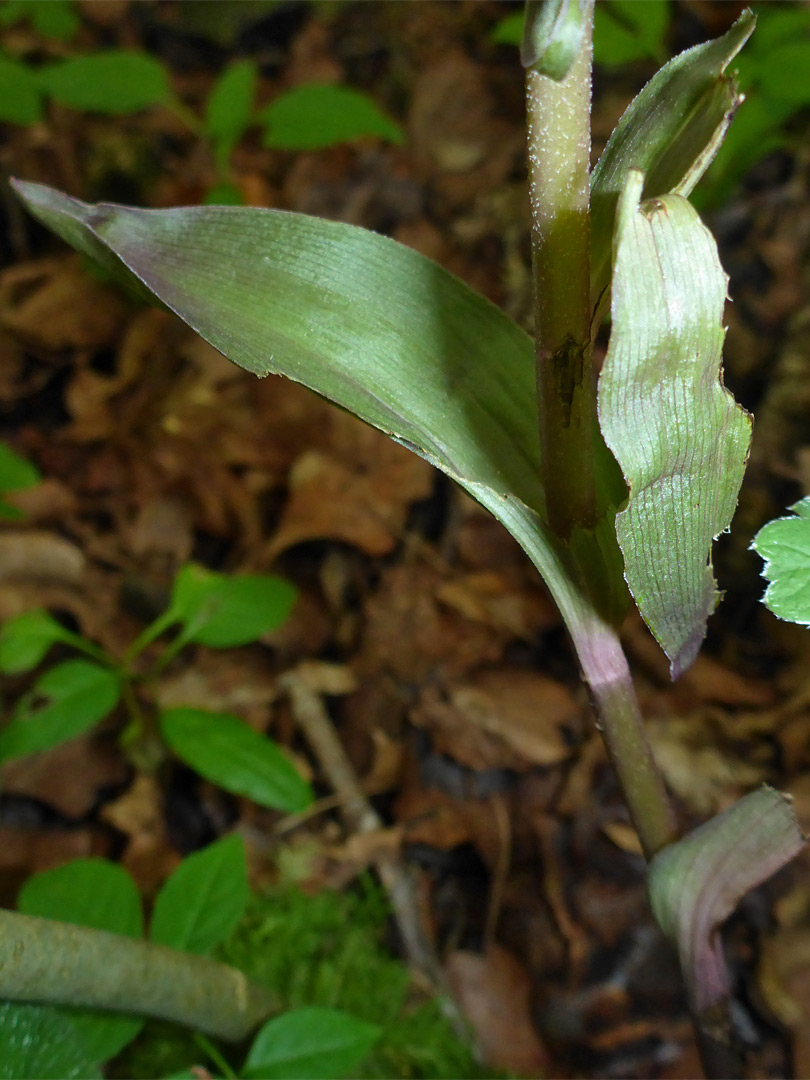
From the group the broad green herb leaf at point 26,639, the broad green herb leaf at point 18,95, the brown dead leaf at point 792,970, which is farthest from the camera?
the broad green herb leaf at point 18,95

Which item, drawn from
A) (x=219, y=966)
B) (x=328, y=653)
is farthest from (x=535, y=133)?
(x=328, y=653)

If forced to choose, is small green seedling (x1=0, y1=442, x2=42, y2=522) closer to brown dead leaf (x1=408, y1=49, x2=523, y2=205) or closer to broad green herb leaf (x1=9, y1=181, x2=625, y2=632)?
broad green herb leaf (x1=9, y1=181, x2=625, y2=632)

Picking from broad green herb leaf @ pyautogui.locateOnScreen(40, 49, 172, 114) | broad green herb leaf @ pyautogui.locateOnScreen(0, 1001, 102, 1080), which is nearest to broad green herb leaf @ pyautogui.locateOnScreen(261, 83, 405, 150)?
broad green herb leaf @ pyautogui.locateOnScreen(40, 49, 172, 114)

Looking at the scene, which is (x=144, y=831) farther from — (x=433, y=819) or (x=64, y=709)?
(x=433, y=819)

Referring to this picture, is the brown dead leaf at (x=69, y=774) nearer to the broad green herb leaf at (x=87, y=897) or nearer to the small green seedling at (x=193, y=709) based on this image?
the small green seedling at (x=193, y=709)

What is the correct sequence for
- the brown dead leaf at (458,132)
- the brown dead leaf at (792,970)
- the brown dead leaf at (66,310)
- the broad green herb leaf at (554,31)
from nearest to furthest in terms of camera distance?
the broad green herb leaf at (554,31), the brown dead leaf at (792,970), the brown dead leaf at (66,310), the brown dead leaf at (458,132)

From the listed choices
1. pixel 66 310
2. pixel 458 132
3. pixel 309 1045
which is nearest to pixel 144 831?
pixel 309 1045

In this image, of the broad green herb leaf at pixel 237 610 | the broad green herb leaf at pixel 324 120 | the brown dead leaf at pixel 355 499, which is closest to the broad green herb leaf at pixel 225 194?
the broad green herb leaf at pixel 324 120
